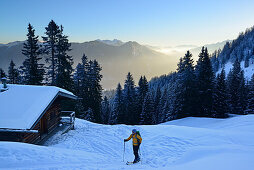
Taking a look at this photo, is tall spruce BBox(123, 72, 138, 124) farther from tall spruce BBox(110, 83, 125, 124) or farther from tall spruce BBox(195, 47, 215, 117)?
tall spruce BBox(195, 47, 215, 117)

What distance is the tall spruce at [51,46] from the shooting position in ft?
76.6

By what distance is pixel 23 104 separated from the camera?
10930 mm

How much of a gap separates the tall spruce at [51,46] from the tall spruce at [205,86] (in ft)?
90.3

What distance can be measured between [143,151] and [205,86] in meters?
23.3

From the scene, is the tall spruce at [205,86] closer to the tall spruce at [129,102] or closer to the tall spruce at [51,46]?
the tall spruce at [129,102]

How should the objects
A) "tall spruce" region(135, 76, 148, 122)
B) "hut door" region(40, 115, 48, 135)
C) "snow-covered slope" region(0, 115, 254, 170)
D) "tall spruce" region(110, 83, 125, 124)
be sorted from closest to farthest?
"snow-covered slope" region(0, 115, 254, 170) < "hut door" region(40, 115, 48, 135) < "tall spruce" region(135, 76, 148, 122) < "tall spruce" region(110, 83, 125, 124)

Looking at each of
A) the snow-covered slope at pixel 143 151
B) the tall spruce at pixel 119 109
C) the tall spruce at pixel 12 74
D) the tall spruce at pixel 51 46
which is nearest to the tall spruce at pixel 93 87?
the tall spruce at pixel 119 109

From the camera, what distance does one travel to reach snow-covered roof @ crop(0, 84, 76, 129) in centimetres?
951

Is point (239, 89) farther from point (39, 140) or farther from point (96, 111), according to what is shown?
point (39, 140)

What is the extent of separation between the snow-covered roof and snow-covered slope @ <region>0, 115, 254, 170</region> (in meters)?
2.19

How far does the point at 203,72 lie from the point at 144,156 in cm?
2477

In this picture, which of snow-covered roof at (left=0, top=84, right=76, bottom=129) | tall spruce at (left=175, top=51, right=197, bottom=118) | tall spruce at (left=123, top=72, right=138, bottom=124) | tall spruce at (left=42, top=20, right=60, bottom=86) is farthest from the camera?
tall spruce at (left=123, top=72, right=138, bottom=124)

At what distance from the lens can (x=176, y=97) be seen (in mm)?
29953

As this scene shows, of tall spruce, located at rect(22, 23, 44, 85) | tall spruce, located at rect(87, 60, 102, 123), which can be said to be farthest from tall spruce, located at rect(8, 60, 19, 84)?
tall spruce, located at rect(87, 60, 102, 123)
